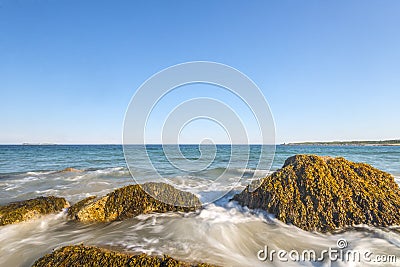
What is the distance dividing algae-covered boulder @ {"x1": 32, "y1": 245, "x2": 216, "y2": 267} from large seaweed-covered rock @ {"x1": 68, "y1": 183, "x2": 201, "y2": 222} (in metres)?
2.17

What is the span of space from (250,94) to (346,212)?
3.12 meters

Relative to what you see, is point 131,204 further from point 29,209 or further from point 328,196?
point 328,196

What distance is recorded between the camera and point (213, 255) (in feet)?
10.9

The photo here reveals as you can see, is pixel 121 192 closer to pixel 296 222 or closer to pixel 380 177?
pixel 296 222

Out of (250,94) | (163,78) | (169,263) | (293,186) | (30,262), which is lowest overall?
(30,262)

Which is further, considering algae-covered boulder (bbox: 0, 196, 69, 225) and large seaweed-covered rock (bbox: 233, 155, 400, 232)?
algae-covered boulder (bbox: 0, 196, 69, 225)

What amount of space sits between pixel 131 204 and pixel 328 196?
4.35 metres

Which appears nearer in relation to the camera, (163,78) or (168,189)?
(163,78)

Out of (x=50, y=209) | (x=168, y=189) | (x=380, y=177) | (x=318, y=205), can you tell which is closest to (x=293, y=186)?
(x=318, y=205)

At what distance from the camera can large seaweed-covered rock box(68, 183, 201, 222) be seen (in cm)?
502

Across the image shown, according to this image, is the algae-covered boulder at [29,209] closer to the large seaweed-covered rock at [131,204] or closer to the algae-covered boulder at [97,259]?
the large seaweed-covered rock at [131,204]

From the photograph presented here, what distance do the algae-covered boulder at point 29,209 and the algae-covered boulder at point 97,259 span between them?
2804 millimetres

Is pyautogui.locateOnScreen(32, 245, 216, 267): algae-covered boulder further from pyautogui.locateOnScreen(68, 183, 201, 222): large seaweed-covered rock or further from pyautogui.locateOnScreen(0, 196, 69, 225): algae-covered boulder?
pyautogui.locateOnScreen(0, 196, 69, 225): algae-covered boulder

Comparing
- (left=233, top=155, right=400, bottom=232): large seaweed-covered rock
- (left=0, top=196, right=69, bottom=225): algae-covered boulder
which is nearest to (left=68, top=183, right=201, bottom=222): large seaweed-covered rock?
(left=0, top=196, right=69, bottom=225): algae-covered boulder
